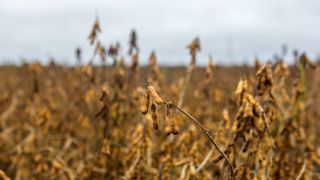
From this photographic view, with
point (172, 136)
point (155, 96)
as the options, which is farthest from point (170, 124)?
point (172, 136)

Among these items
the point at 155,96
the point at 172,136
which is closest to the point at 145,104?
the point at 155,96

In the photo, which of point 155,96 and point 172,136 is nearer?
point 155,96

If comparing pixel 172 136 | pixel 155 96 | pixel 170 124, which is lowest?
pixel 172 136

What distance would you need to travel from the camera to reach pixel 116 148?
3686 millimetres

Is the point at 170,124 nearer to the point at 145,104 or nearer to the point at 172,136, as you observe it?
the point at 145,104

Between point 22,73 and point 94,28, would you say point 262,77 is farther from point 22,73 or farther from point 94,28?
point 22,73

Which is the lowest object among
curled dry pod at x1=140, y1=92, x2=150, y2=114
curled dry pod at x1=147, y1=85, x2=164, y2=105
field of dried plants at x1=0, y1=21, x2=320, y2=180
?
field of dried plants at x1=0, y1=21, x2=320, y2=180

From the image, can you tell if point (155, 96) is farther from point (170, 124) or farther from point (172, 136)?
point (172, 136)

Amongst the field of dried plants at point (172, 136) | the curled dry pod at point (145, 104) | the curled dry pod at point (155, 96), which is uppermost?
the curled dry pod at point (155, 96)

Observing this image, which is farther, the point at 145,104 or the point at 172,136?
the point at 172,136


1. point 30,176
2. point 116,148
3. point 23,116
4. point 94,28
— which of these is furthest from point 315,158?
point 23,116

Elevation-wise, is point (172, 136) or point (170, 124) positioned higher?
point (170, 124)

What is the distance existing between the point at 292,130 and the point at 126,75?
1672 millimetres

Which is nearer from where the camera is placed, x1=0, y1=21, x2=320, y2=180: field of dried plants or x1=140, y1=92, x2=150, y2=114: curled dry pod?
x1=140, y1=92, x2=150, y2=114: curled dry pod
